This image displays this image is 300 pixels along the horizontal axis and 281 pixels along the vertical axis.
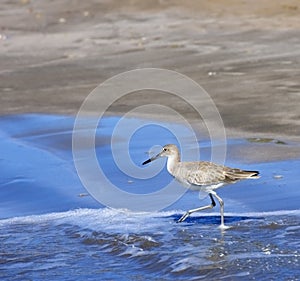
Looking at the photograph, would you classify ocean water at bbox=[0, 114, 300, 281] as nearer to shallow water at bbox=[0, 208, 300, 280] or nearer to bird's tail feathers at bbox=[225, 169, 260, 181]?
shallow water at bbox=[0, 208, 300, 280]

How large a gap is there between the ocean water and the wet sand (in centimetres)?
114

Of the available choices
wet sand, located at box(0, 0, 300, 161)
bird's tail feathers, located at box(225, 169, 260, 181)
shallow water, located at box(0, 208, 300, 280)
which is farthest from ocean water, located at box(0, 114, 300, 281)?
wet sand, located at box(0, 0, 300, 161)

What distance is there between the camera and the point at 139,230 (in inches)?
317

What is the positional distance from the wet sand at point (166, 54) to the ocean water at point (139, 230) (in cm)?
114

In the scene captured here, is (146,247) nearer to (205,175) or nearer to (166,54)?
(205,175)

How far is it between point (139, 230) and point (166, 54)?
8.83 metres

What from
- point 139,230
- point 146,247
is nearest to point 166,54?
point 139,230

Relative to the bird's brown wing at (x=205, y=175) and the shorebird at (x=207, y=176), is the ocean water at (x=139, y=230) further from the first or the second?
the bird's brown wing at (x=205, y=175)

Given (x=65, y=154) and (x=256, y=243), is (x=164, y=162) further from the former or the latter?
(x=256, y=243)

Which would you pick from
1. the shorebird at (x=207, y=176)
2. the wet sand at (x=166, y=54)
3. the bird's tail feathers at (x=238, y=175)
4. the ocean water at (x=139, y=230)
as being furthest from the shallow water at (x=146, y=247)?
the wet sand at (x=166, y=54)

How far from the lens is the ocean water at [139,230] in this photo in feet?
23.4

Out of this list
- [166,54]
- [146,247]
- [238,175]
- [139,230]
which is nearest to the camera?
[146,247]

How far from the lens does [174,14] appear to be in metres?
20.3

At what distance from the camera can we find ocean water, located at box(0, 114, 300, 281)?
7137 mm
